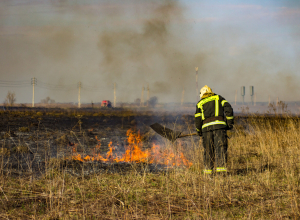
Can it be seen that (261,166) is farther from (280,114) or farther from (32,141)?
(32,141)

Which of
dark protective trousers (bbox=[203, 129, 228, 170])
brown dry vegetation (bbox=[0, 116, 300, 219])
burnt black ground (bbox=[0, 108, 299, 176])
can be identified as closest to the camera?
brown dry vegetation (bbox=[0, 116, 300, 219])

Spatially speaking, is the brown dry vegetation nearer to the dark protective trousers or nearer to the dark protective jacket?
the dark protective trousers

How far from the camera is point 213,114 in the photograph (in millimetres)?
5766

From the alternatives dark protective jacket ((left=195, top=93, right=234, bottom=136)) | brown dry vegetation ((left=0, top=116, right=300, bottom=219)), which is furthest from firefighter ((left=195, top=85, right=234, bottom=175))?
brown dry vegetation ((left=0, top=116, right=300, bottom=219))

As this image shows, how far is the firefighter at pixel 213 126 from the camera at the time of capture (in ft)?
Result: 18.3

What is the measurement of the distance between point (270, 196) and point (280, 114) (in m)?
7.08

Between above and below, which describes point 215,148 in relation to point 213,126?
below

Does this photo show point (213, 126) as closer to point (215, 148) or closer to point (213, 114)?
point (213, 114)

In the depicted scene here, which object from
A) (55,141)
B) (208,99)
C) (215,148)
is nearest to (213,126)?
(215,148)

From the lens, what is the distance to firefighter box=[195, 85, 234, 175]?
557cm

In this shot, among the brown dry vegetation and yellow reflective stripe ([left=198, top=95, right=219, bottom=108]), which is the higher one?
yellow reflective stripe ([left=198, top=95, right=219, bottom=108])

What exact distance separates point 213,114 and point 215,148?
71 centimetres

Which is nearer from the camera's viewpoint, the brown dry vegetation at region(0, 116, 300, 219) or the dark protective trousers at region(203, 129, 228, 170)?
the brown dry vegetation at region(0, 116, 300, 219)

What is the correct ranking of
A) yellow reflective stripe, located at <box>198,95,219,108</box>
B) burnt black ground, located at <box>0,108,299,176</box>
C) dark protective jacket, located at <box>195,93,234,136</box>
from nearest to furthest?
1. dark protective jacket, located at <box>195,93,234,136</box>
2. yellow reflective stripe, located at <box>198,95,219,108</box>
3. burnt black ground, located at <box>0,108,299,176</box>
